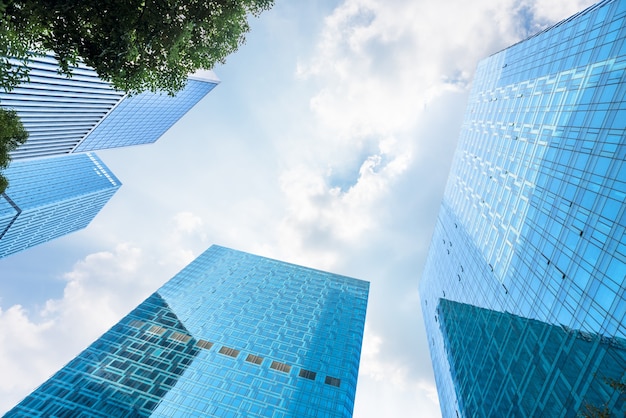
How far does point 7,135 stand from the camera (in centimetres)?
1669

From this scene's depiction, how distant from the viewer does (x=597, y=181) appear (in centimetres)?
3156

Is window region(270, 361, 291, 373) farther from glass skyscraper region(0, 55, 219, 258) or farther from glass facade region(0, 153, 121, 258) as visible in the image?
glass facade region(0, 153, 121, 258)

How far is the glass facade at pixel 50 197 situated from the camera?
120 metres

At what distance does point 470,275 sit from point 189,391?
54132mm

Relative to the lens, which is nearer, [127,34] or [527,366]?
[127,34]

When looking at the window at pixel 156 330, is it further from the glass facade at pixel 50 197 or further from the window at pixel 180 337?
the glass facade at pixel 50 197

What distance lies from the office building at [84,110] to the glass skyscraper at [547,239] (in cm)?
7377

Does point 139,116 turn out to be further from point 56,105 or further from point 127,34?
point 127,34

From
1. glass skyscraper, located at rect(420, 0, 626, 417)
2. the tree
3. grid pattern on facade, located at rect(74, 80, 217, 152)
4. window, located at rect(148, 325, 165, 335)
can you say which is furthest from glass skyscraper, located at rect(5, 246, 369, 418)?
the tree

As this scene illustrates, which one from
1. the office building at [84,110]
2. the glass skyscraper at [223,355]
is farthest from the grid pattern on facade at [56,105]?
the glass skyscraper at [223,355]

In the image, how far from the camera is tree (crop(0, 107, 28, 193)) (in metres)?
16.5

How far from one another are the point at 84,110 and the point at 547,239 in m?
115

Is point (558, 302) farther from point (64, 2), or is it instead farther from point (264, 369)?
point (264, 369)

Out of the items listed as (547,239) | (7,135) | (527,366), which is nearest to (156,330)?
(527,366)
